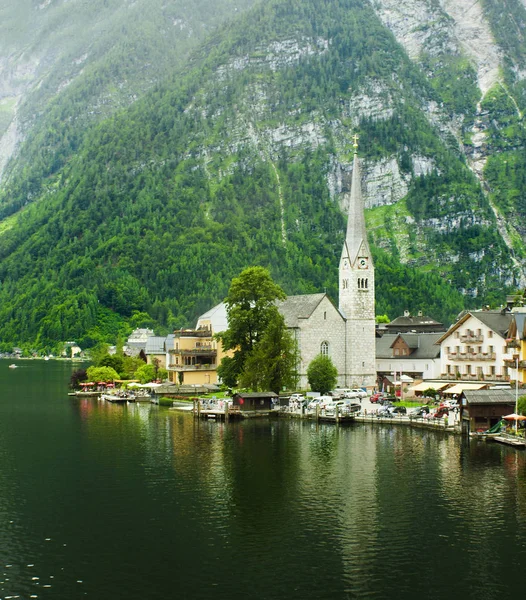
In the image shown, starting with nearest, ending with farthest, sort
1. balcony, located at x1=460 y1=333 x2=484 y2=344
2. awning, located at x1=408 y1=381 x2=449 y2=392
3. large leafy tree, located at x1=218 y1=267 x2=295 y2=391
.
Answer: awning, located at x1=408 y1=381 x2=449 y2=392, large leafy tree, located at x1=218 y1=267 x2=295 y2=391, balcony, located at x1=460 y1=333 x2=484 y2=344

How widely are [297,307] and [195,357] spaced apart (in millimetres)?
20547

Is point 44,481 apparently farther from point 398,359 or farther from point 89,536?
point 398,359

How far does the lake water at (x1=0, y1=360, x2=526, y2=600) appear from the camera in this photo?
3689 cm

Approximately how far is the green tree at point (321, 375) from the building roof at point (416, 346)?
14.6 metres

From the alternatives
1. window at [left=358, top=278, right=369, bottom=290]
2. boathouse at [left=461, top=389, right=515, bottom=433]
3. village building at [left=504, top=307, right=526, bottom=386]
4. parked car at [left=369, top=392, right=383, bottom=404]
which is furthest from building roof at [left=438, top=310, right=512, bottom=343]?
boathouse at [left=461, top=389, right=515, bottom=433]

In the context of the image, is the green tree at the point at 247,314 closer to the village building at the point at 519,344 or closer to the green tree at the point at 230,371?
the green tree at the point at 230,371

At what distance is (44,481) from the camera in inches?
2248

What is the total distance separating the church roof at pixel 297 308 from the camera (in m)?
112

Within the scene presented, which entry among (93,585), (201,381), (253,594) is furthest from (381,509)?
(201,381)

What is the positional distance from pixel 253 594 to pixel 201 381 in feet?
302

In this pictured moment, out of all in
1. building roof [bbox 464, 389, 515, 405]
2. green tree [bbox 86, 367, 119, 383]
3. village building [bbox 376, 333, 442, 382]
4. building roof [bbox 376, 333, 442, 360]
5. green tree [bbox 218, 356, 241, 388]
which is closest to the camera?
building roof [bbox 464, 389, 515, 405]

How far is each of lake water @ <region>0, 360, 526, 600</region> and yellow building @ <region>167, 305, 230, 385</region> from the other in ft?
159

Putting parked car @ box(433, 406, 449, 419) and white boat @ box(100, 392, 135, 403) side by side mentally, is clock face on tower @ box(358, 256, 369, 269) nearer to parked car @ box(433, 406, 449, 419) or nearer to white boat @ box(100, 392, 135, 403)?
white boat @ box(100, 392, 135, 403)

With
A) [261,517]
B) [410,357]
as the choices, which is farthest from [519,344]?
[261,517]
